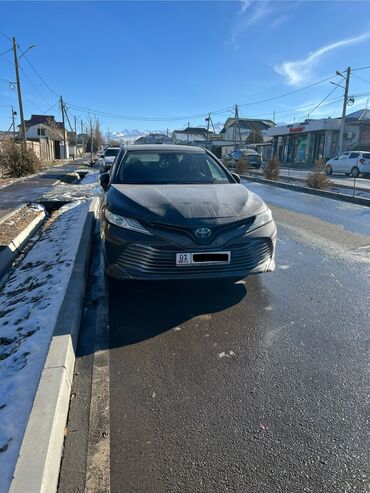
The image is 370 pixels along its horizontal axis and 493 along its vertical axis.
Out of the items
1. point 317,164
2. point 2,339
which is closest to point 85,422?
point 2,339

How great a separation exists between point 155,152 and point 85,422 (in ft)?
13.2

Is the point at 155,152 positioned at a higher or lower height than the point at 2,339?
higher

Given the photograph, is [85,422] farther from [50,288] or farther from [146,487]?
[50,288]

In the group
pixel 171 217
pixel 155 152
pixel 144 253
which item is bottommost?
pixel 144 253

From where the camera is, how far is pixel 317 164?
15969mm

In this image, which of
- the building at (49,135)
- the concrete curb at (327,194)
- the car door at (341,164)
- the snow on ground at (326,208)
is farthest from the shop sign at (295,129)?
the snow on ground at (326,208)

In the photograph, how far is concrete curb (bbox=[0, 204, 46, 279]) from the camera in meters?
6.09

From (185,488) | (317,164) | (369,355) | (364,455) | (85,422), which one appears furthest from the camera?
(317,164)

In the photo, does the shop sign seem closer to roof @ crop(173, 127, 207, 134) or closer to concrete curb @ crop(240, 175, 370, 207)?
concrete curb @ crop(240, 175, 370, 207)

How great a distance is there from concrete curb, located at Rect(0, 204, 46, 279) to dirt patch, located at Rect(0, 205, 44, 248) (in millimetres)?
74

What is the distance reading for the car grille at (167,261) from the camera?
12.3 ft

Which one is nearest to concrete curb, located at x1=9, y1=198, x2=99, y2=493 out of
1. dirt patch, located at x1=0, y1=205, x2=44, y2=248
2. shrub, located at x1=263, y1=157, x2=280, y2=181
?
dirt patch, located at x1=0, y1=205, x2=44, y2=248

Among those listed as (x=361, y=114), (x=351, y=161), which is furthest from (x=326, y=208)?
(x=361, y=114)

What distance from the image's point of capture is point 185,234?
149 inches
